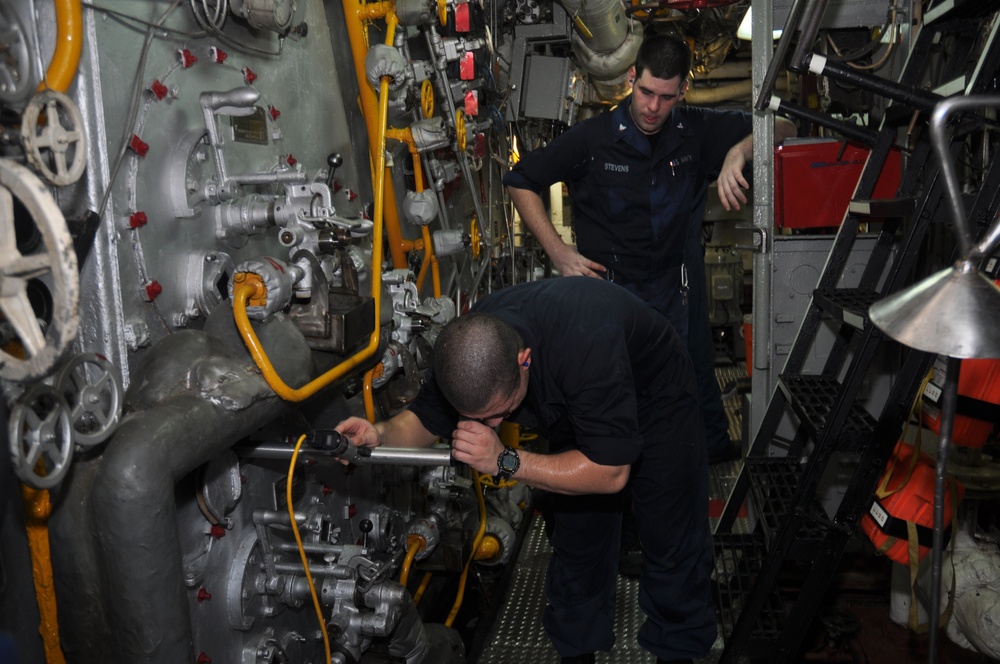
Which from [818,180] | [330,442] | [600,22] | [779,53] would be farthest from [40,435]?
[600,22]

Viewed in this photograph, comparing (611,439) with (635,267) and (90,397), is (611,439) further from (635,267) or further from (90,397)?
(635,267)

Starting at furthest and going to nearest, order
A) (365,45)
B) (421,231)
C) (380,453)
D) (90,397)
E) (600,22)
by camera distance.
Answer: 1. (600,22)
2. (421,231)
3. (365,45)
4. (380,453)
5. (90,397)

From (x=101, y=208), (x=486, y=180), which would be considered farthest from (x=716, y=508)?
(x=101, y=208)

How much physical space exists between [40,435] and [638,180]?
2.91 m

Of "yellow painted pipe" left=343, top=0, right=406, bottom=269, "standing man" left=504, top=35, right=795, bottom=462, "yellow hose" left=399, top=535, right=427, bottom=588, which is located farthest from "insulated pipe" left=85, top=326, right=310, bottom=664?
"standing man" left=504, top=35, right=795, bottom=462

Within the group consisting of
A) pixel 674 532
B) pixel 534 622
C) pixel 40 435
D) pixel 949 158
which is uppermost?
pixel 949 158

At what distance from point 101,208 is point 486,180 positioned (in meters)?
3.34

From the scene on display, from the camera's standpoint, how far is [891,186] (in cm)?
344

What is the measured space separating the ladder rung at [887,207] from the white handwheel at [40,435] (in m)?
2.50

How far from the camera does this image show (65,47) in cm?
158

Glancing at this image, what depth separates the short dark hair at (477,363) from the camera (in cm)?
209

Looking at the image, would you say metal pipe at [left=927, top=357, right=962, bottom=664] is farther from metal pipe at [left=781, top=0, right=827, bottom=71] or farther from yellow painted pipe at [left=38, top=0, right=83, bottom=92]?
yellow painted pipe at [left=38, top=0, right=83, bottom=92]

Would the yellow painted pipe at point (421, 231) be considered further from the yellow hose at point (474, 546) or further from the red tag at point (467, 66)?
the yellow hose at point (474, 546)

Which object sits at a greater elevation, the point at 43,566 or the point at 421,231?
the point at 421,231
